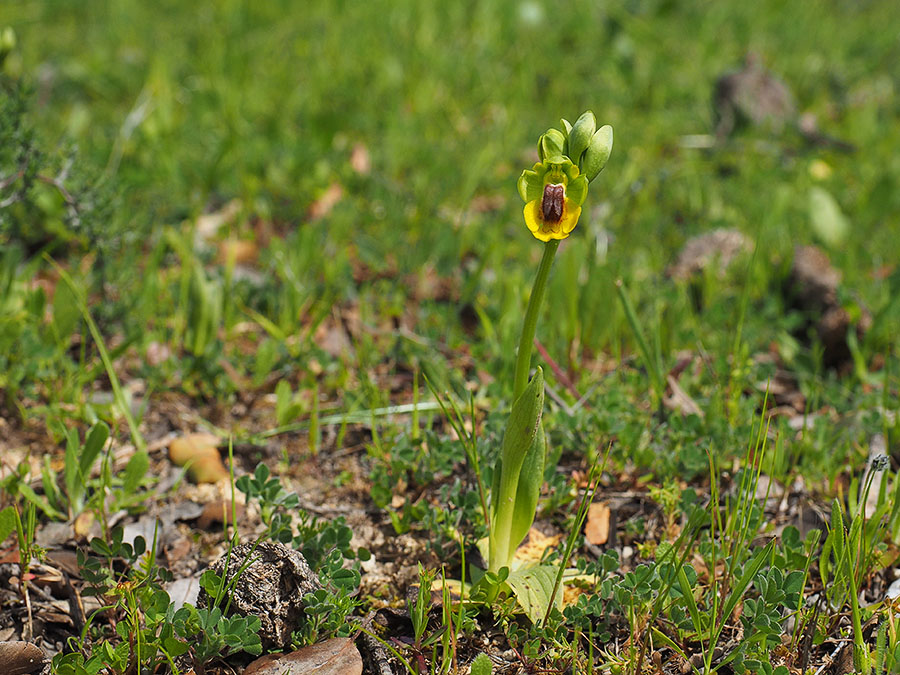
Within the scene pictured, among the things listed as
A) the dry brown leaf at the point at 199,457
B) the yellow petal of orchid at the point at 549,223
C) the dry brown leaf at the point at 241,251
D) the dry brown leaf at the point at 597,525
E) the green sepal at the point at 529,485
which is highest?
the yellow petal of orchid at the point at 549,223

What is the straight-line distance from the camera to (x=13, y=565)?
5.70 feet

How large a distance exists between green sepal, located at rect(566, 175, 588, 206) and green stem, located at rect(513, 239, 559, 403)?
7cm

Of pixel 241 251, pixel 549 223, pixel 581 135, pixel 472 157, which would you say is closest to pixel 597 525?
pixel 549 223

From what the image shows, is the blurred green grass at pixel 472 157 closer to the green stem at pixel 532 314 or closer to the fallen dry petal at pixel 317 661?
the green stem at pixel 532 314

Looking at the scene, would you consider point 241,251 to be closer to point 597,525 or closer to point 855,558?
point 597,525

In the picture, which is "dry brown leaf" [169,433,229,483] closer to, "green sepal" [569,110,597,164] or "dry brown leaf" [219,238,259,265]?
"dry brown leaf" [219,238,259,265]

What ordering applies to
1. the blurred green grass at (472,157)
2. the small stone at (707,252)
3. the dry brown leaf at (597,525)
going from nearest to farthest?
the dry brown leaf at (597,525) < the blurred green grass at (472,157) < the small stone at (707,252)

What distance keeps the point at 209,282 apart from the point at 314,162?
3.29 feet

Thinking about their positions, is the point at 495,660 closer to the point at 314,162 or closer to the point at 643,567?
the point at 643,567

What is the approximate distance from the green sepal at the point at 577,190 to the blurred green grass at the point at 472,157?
70cm

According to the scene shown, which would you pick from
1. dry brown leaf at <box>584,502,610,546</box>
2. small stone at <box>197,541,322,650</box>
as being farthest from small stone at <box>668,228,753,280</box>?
small stone at <box>197,541,322,650</box>

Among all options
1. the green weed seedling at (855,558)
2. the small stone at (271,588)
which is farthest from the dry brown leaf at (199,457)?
the green weed seedling at (855,558)

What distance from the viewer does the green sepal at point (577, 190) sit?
4.53 ft

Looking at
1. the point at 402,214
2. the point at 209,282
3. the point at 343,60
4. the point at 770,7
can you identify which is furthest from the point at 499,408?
the point at 770,7
